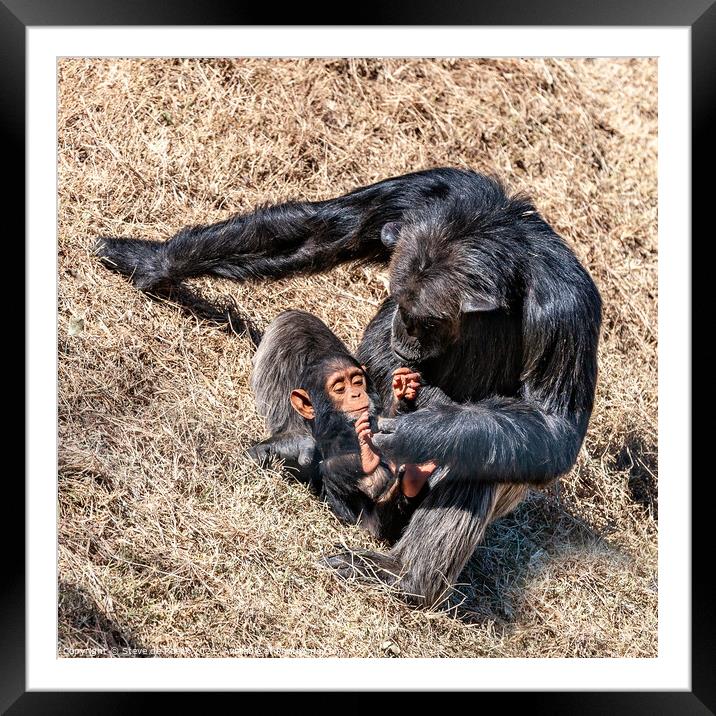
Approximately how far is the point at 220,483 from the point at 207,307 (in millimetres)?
1405

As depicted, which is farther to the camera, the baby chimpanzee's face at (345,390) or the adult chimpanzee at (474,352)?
the baby chimpanzee's face at (345,390)

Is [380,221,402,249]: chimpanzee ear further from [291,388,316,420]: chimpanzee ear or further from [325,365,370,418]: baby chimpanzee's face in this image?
[291,388,316,420]: chimpanzee ear

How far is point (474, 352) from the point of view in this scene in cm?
556

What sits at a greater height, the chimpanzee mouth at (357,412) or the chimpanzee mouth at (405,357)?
the chimpanzee mouth at (405,357)

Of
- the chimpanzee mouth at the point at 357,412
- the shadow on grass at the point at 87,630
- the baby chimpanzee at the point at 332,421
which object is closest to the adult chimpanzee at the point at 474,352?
the baby chimpanzee at the point at 332,421

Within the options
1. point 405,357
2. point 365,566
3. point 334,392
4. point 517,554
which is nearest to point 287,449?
point 334,392

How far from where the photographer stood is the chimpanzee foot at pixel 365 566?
5.64m

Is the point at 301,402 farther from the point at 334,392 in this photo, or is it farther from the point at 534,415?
the point at 534,415

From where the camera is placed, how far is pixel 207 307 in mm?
6824

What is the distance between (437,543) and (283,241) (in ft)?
6.78

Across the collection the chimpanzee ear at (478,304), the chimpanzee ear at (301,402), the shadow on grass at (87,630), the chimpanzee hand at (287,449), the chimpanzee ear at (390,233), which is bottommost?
the shadow on grass at (87,630)

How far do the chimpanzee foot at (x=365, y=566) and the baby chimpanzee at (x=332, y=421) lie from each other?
0.77 feet

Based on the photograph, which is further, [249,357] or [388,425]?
[249,357]
